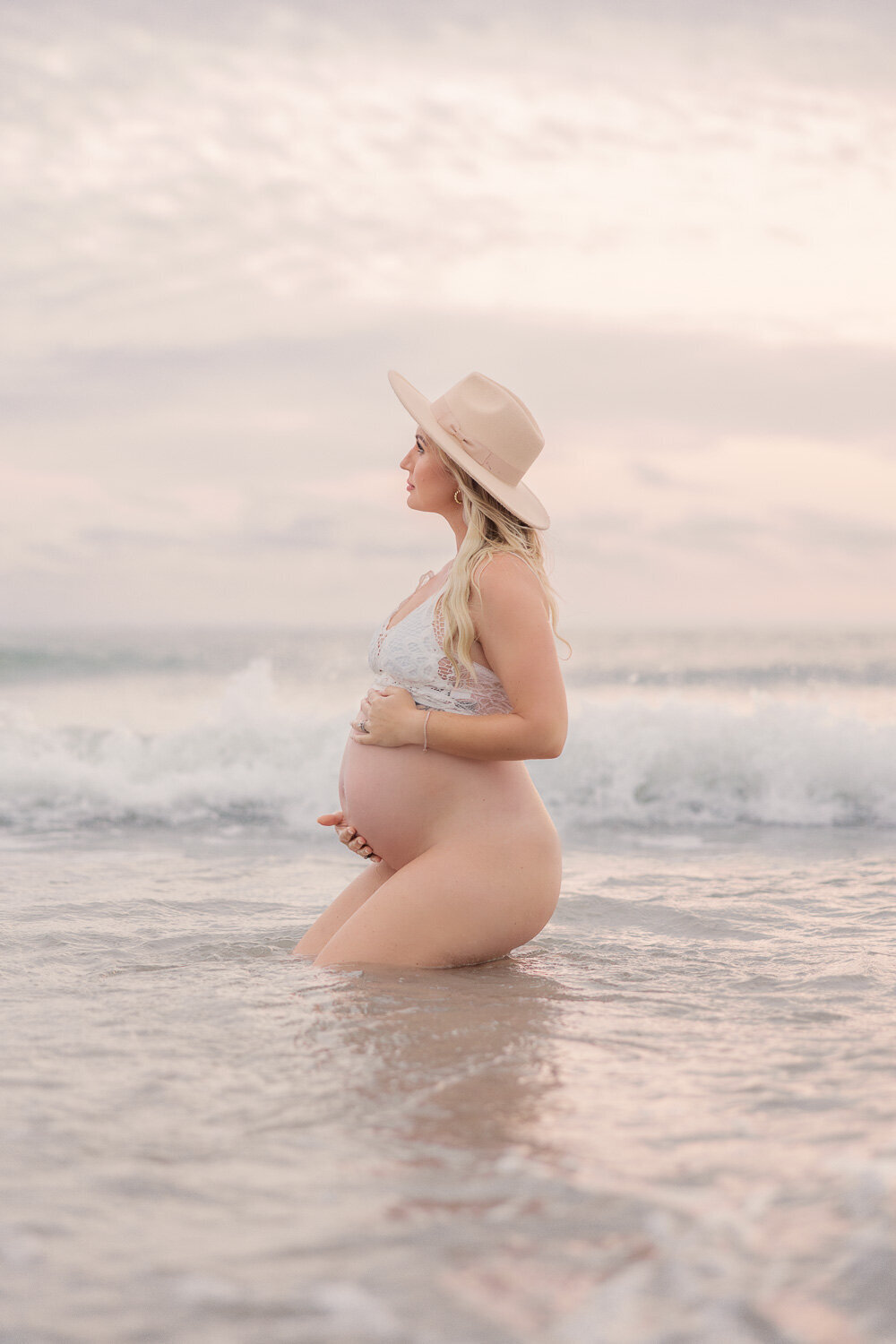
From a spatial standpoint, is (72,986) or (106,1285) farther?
(72,986)

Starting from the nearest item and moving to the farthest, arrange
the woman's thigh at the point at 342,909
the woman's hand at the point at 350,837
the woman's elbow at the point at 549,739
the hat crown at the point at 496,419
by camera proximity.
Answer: the woman's elbow at the point at 549,739 < the hat crown at the point at 496,419 < the woman's hand at the point at 350,837 < the woman's thigh at the point at 342,909

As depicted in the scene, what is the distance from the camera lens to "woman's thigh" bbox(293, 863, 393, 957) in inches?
147

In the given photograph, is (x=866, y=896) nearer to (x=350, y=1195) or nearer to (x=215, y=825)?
(x=350, y=1195)

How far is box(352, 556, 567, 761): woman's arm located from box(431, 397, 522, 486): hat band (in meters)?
0.33

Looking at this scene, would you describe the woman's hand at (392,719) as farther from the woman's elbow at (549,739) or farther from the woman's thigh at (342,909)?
the woman's thigh at (342,909)

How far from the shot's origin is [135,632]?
40500mm

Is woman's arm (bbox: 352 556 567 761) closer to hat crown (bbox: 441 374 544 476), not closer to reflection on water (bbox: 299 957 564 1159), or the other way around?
hat crown (bbox: 441 374 544 476)

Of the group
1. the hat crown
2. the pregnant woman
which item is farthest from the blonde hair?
the hat crown

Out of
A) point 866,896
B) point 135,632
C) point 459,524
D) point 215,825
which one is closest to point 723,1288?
point 459,524

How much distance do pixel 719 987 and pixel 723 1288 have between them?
1.87 meters

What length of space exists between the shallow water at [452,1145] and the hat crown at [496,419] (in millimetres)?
1633

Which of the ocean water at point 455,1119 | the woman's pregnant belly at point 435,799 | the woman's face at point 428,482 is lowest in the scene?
the ocean water at point 455,1119

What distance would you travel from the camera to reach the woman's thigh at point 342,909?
3.74m

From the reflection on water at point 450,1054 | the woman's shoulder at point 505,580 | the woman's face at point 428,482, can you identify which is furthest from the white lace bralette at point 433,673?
the reflection on water at point 450,1054
